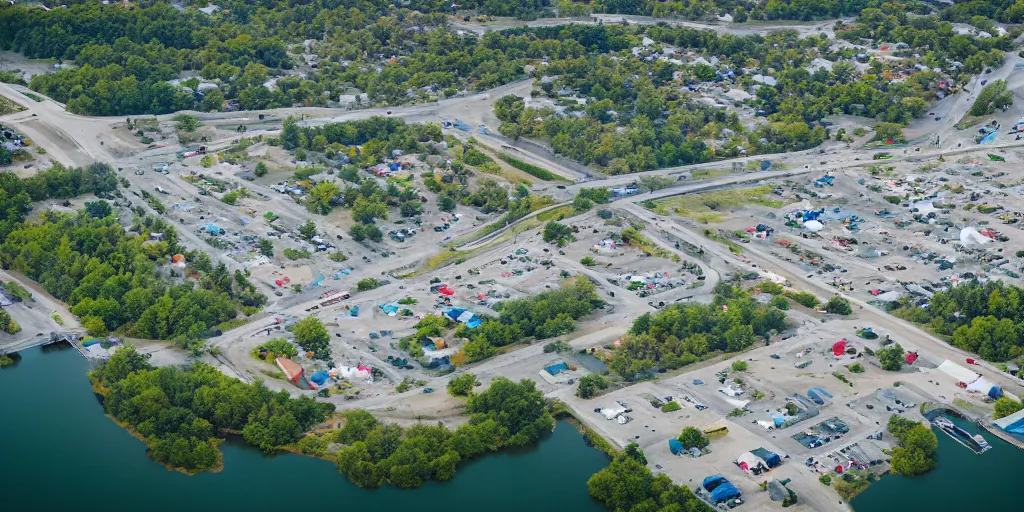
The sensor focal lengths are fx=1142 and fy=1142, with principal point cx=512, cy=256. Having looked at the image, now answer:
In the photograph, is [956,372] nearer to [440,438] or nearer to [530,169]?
[440,438]

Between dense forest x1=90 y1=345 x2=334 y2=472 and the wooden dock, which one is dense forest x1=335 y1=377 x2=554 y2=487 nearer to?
dense forest x1=90 y1=345 x2=334 y2=472

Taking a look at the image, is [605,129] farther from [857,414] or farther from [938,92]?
[857,414]

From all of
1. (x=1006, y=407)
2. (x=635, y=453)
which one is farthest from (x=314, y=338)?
(x=1006, y=407)

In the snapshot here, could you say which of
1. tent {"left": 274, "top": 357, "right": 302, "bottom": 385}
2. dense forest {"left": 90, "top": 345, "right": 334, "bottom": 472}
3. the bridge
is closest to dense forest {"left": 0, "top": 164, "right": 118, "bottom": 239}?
the bridge

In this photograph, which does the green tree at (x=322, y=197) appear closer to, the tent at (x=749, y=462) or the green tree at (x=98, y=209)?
the green tree at (x=98, y=209)

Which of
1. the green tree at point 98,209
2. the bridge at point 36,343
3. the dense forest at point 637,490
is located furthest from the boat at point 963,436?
the green tree at point 98,209

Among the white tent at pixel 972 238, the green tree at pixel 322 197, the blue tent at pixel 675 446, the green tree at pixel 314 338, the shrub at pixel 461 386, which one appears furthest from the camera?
the green tree at pixel 322 197

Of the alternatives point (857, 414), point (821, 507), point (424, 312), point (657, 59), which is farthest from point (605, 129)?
point (821, 507)
